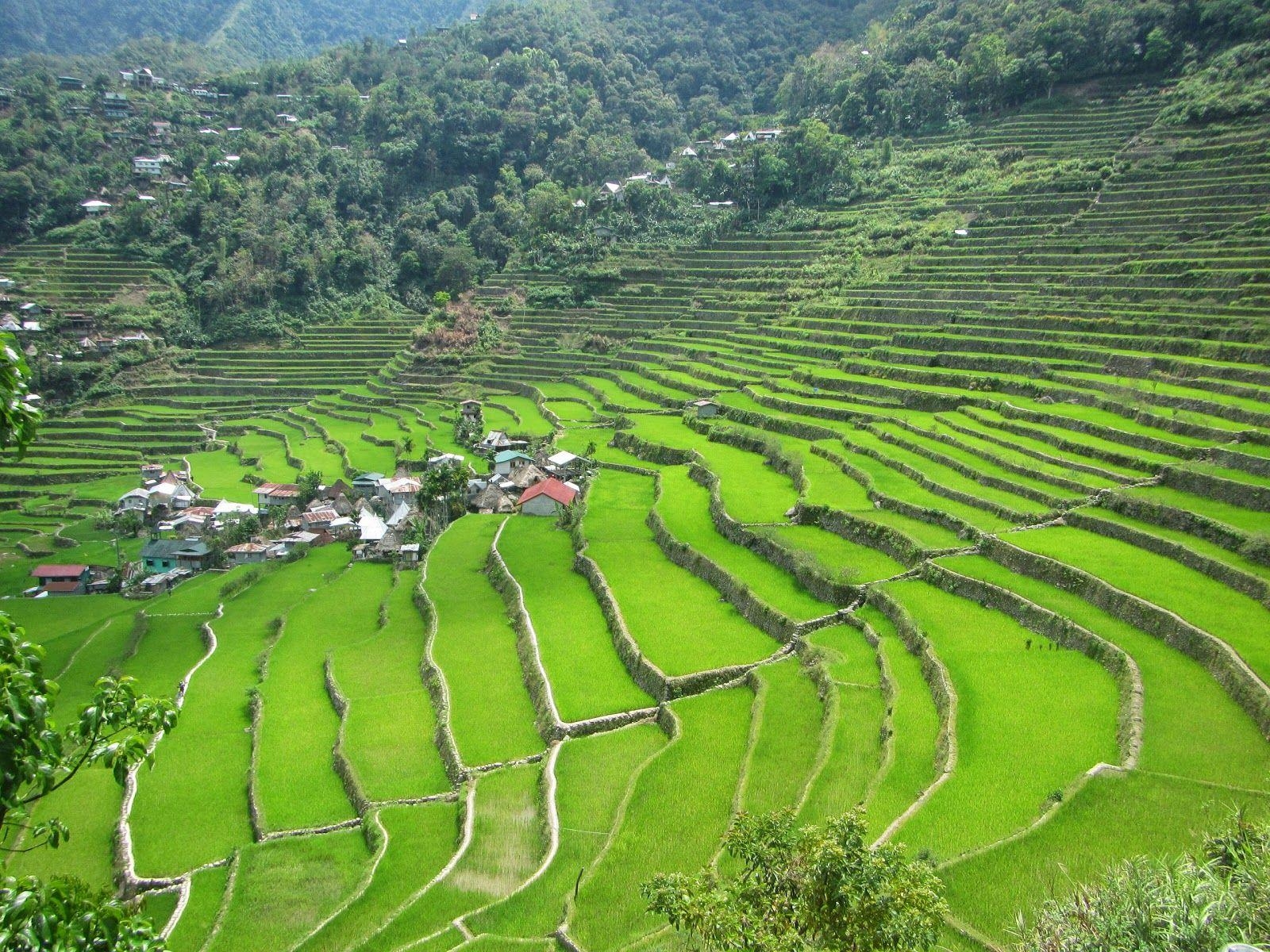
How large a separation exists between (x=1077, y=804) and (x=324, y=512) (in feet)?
81.9

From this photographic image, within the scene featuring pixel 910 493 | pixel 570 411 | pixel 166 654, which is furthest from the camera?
pixel 570 411

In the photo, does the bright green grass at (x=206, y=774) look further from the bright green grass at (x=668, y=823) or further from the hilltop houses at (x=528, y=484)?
the hilltop houses at (x=528, y=484)

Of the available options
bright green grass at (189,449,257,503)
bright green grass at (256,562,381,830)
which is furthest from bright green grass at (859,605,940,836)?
bright green grass at (189,449,257,503)

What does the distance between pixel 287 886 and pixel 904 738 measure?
8178 mm

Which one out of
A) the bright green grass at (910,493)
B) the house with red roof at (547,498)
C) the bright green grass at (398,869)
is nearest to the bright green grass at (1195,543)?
the bright green grass at (910,493)

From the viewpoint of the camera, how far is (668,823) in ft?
37.1

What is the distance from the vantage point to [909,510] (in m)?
18.6

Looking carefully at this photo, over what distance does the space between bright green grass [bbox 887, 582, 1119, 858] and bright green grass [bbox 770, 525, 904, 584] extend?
1870 mm

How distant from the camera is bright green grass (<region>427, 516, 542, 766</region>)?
1505cm

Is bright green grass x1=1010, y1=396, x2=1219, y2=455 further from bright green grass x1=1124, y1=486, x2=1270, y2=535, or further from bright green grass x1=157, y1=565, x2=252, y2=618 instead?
bright green grass x1=157, y1=565, x2=252, y2=618

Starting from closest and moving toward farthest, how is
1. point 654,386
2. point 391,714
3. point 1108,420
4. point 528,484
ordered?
point 391,714 → point 1108,420 → point 528,484 → point 654,386

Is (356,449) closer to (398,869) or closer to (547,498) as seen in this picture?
(547,498)

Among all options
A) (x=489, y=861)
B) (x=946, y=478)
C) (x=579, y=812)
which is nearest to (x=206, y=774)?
(x=489, y=861)

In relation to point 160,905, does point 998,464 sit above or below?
above
